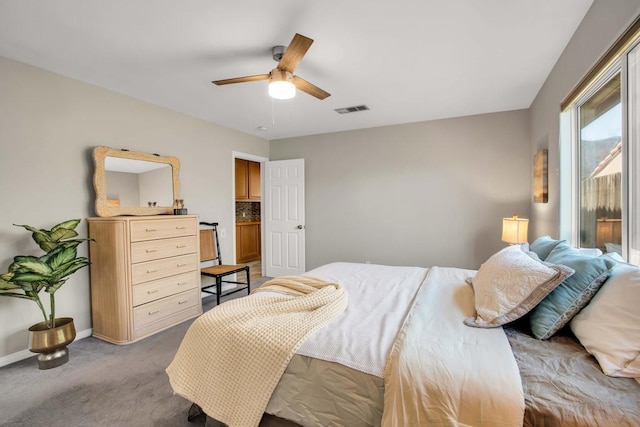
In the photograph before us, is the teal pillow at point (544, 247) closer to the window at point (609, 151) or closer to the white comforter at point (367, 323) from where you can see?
the window at point (609, 151)

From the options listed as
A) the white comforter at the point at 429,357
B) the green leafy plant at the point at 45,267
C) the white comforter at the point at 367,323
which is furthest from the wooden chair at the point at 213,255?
the white comforter at the point at 429,357

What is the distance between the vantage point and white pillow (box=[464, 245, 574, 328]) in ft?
4.28

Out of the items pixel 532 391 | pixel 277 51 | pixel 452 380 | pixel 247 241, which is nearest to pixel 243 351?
pixel 452 380

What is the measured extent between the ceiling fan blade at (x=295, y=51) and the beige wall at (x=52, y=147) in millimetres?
2071

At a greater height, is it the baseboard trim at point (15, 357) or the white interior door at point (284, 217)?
the white interior door at point (284, 217)

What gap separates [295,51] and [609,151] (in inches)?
82.2

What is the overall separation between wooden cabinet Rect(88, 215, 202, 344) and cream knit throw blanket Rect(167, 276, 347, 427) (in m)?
1.45

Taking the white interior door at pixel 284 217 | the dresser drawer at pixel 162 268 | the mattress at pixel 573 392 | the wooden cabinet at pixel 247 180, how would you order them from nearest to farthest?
the mattress at pixel 573 392, the dresser drawer at pixel 162 268, the white interior door at pixel 284 217, the wooden cabinet at pixel 247 180

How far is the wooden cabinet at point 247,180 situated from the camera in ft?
21.1

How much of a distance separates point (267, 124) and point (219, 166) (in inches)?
36.4

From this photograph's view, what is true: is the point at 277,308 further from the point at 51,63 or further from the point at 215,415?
the point at 51,63

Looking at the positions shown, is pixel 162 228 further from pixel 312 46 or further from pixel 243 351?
pixel 312 46

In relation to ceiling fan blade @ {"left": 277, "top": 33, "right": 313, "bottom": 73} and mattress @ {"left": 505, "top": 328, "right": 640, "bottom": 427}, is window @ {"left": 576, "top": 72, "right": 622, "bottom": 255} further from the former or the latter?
ceiling fan blade @ {"left": 277, "top": 33, "right": 313, "bottom": 73}

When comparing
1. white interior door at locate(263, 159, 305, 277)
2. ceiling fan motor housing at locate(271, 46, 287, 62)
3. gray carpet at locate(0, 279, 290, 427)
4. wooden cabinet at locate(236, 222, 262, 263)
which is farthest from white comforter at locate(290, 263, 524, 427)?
wooden cabinet at locate(236, 222, 262, 263)
